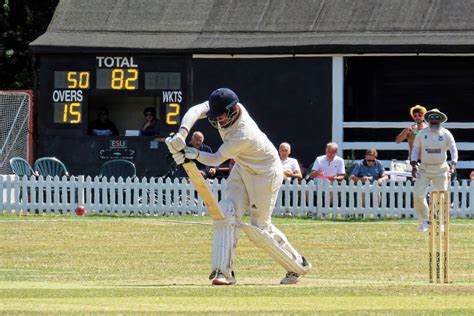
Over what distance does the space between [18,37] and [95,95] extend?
8575mm

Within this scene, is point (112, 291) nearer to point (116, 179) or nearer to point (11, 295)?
point (11, 295)

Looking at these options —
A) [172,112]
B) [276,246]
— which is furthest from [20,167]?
[276,246]

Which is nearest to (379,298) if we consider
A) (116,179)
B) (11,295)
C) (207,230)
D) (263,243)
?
(263,243)

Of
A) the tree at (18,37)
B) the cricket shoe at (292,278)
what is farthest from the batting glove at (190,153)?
the tree at (18,37)

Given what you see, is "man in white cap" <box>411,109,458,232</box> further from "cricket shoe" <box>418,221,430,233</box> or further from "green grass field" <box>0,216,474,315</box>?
"green grass field" <box>0,216,474,315</box>

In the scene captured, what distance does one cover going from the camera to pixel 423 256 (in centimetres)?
1861

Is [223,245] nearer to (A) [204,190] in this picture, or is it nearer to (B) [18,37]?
(A) [204,190]

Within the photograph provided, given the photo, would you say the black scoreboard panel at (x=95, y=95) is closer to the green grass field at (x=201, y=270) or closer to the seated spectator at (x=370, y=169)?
the green grass field at (x=201, y=270)

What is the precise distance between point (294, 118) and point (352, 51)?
6.16 ft

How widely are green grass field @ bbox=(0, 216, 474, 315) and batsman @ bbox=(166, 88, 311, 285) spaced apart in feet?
1.02

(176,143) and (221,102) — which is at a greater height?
(221,102)

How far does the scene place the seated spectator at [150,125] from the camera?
2816 centimetres

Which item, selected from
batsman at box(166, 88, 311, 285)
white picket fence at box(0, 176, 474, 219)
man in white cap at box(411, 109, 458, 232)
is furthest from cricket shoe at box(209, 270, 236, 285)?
white picket fence at box(0, 176, 474, 219)

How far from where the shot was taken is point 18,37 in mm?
36219
